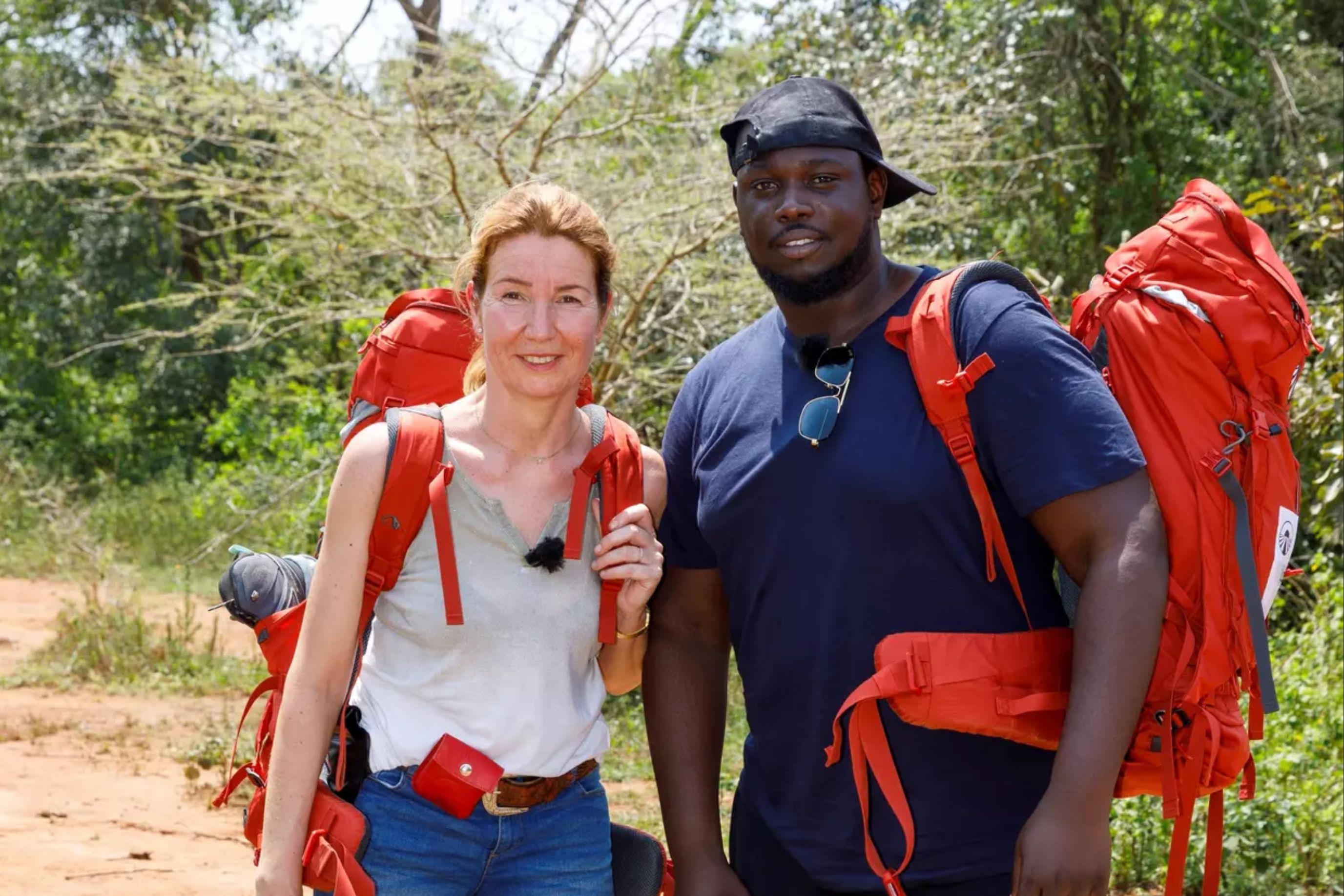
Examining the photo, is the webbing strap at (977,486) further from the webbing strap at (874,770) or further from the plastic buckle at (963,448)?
the webbing strap at (874,770)

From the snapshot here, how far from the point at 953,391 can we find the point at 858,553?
0.31m

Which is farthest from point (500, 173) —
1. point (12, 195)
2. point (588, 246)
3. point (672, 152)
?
point (12, 195)

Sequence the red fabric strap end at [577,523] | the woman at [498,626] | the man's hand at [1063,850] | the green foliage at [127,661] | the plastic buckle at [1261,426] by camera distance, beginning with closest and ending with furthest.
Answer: the man's hand at [1063,850] → the plastic buckle at [1261,426] → the woman at [498,626] → the red fabric strap end at [577,523] → the green foliage at [127,661]

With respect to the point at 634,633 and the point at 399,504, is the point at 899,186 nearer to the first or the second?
the point at 634,633

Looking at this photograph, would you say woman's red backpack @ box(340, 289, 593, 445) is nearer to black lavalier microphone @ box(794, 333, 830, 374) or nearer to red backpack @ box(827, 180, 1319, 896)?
black lavalier microphone @ box(794, 333, 830, 374)

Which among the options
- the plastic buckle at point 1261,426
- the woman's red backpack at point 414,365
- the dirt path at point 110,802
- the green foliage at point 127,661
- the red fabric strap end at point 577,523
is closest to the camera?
the plastic buckle at point 1261,426

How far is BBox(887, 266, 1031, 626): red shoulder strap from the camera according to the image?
229 centimetres

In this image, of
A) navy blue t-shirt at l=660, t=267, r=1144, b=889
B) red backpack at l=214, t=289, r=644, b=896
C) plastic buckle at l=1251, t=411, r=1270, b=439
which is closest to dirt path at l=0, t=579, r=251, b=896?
red backpack at l=214, t=289, r=644, b=896

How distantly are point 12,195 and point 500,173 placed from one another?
1112 cm

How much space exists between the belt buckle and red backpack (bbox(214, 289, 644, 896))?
196 mm

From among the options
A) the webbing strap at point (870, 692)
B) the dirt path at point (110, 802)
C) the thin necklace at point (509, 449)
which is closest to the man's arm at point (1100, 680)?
the webbing strap at point (870, 692)

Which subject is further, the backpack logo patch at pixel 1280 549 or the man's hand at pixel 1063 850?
the backpack logo patch at pixel 1280 549

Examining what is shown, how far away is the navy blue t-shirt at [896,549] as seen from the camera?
89.0 inches

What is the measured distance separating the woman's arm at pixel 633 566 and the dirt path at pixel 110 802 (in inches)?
114
